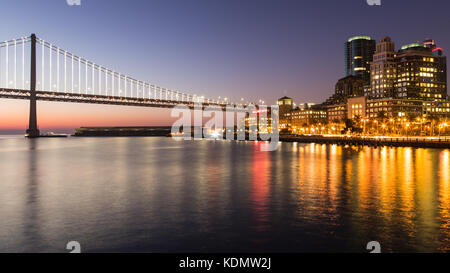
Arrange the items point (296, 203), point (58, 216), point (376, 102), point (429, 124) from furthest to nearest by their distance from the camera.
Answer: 1. point (376, 102)
2. point (429, 124)
3. point (296, 203)
4. point (58, 216)

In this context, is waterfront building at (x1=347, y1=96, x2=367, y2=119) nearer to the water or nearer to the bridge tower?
the bridge tower

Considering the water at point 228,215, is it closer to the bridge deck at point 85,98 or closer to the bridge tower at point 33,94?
the bridge deck at point 85,98

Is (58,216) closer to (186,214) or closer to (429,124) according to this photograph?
(186,214)

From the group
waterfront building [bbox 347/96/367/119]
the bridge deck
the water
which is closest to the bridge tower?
the bridge deck

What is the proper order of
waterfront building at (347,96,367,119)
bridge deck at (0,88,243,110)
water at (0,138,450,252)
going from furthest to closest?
waterfront building at (347,96,367,119) → bridge deck at (0,88,243,110) → water at (0,138,450,252)

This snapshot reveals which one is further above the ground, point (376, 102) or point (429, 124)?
point (376, 102)

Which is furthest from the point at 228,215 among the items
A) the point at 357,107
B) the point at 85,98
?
the point at 357,107

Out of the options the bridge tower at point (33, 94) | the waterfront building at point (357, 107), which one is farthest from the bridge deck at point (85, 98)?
the waterfront building at point (357, 107)

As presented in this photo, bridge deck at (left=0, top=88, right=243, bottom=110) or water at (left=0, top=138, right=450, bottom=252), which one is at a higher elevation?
bridge deck at (left=0, top=88, right=243, bottom=110)

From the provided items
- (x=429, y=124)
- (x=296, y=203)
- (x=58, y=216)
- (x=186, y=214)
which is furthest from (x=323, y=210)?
(x=429, y=124)

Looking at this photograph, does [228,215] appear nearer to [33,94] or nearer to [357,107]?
[33,94]

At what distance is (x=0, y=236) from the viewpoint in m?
12.7

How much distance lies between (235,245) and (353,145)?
265ft

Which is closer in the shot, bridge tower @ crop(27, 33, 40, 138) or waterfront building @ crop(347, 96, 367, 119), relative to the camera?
bridge tower @ crop(27, 33, 40, 138)
